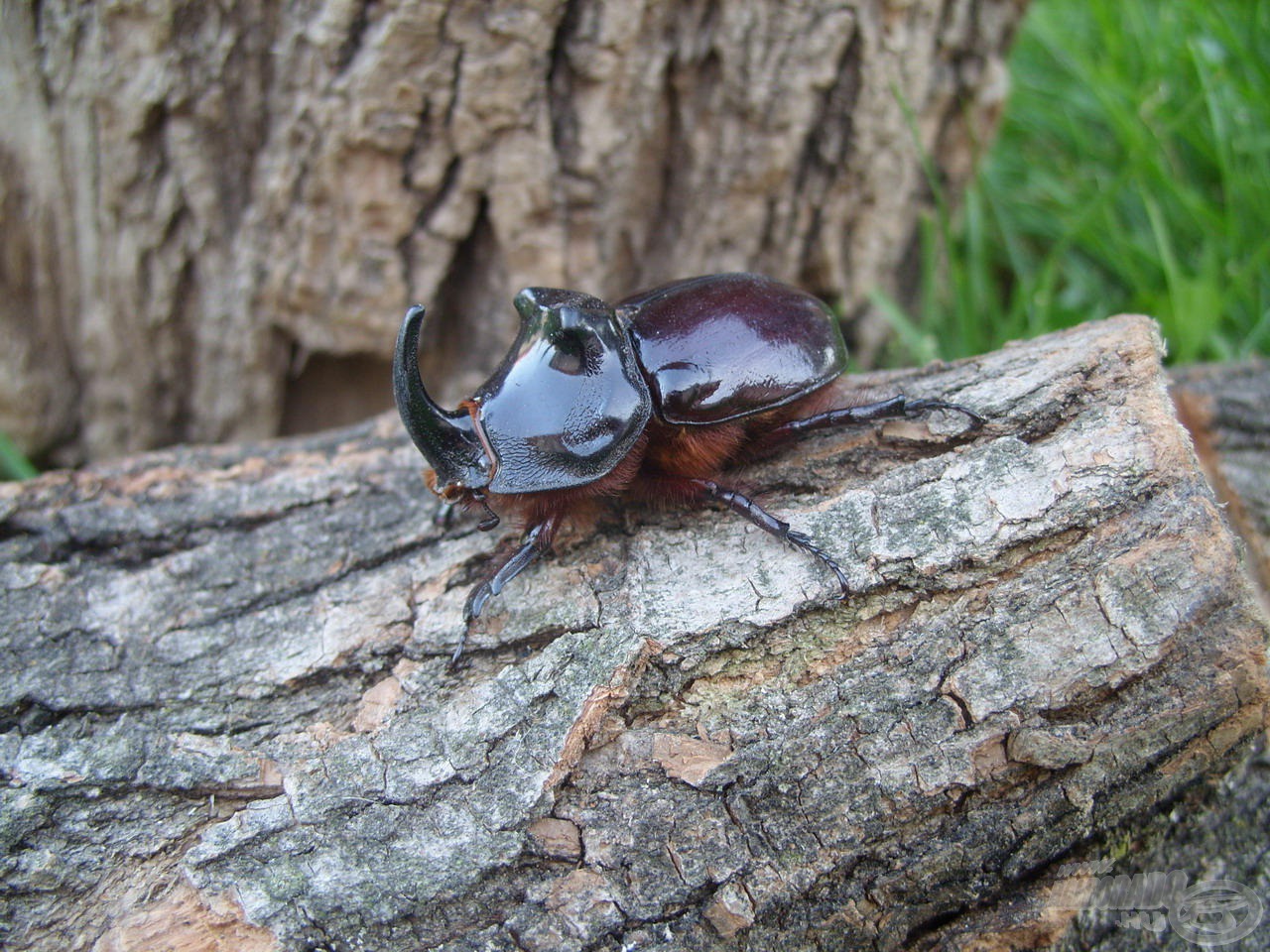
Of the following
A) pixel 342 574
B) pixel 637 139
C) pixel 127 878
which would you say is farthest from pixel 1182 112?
pixel 127 878

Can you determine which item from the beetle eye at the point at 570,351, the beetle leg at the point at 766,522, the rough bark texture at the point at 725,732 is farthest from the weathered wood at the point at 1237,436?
the beetle eye at the point at 570,351

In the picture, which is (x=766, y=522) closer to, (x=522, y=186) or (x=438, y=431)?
(x=438, y=431)

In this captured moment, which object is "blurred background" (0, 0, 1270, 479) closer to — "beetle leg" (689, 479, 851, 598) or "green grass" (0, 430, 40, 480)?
"green grass" (0, 430, 40, 480)

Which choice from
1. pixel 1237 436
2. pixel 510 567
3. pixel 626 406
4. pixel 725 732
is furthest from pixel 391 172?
pixel 1237 436

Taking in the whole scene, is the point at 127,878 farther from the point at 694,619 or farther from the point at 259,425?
the point at 259,425

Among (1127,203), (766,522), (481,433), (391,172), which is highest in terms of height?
(391,172)

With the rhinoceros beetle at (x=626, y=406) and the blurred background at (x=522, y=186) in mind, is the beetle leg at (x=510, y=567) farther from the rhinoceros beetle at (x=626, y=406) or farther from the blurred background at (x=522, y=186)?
the blurred background at (x=522, y=186)
